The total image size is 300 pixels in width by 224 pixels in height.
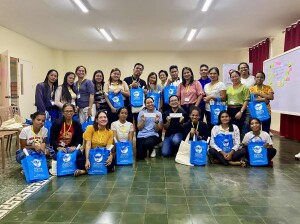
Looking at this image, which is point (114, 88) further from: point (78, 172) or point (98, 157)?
point (78, 172)

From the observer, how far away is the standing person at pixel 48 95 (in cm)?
381

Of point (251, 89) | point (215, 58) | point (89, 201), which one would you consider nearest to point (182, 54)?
point (215, 58)

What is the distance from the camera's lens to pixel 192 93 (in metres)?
4.30

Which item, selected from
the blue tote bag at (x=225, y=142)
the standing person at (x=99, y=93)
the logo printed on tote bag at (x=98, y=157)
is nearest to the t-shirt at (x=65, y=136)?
the logo printed on tote bag at (x=98, y=157)

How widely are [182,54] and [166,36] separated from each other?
2382 mm

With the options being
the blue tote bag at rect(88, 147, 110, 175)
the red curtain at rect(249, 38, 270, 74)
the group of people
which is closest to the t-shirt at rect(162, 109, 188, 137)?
the group of people

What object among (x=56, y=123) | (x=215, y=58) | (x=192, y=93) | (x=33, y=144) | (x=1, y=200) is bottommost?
(x=1, y=200)

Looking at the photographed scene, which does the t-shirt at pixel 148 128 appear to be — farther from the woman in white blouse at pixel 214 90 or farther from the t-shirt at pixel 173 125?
the woman in white blouse at pixel 214 90

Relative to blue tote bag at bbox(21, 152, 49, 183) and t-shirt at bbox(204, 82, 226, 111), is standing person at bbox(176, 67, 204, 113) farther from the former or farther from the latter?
blue tote bag at bbox(21, 152, 49, 183)

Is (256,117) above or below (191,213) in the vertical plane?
above

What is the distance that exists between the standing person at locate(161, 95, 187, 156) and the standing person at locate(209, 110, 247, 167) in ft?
1.89

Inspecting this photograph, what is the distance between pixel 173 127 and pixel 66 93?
5.84 ft

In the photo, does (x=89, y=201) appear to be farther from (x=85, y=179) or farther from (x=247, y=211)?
(x=247, y=211)

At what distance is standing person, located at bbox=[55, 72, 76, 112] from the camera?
387cm
